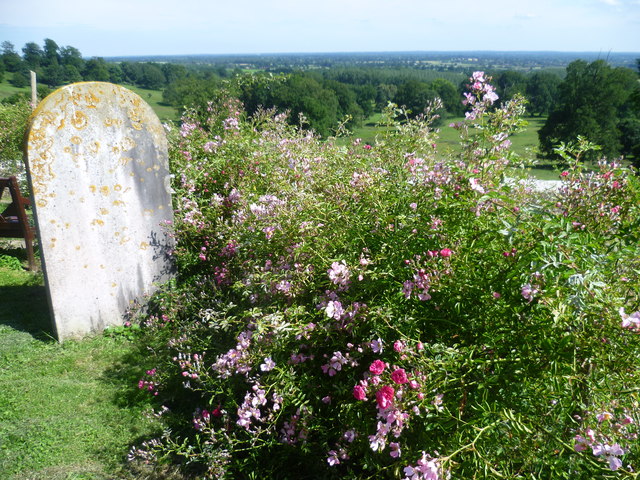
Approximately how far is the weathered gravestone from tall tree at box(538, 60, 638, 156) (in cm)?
3652

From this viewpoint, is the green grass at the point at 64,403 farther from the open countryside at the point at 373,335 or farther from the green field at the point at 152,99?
the green field at the point at 152,99

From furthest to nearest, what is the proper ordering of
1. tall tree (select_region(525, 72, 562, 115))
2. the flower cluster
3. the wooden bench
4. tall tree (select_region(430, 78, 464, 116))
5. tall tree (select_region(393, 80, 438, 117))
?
tall tree (select_region(525, 72, 562, 115)) < tall tree (select_region(430, 78, 464, 116)) < tall tree (select_region(393, 80, 438, 117)) < the wooden bench < the flower cluster

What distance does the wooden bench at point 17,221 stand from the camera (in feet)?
19.6

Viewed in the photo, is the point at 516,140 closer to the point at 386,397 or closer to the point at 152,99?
the point at 386,397

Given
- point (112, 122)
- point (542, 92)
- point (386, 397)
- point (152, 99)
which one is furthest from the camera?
point (152, 99)

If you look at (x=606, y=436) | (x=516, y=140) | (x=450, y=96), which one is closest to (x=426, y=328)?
(x=606, y=436)

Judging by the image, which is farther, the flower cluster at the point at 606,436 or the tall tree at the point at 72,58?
the tall tree at the point at 72,58

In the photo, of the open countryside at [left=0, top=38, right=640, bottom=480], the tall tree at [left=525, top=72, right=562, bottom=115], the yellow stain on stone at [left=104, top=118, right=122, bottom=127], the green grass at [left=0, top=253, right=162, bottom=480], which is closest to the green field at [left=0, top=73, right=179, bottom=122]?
the tall tree at [left=525, top=72, right=562, bottom=115]

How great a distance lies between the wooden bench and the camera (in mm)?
5977

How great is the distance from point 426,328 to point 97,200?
3.46 meters

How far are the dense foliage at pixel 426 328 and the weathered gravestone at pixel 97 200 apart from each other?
770 millimetres

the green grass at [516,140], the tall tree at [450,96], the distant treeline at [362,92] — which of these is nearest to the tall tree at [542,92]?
the distant treeline at [362,92]

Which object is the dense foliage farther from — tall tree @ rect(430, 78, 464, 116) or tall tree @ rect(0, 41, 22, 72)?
tall tree @ rect(0, 41, 22, 72)

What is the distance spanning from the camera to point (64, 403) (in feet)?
11.9
